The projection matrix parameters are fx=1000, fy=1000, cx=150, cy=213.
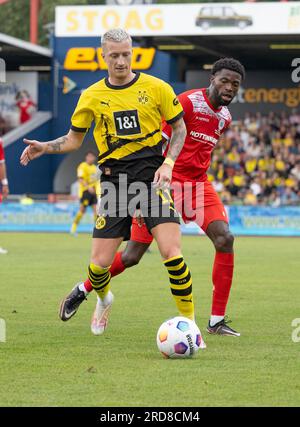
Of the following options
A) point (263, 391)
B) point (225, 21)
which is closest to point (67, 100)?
point (225, 21)

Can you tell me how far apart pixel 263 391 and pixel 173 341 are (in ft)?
4.40

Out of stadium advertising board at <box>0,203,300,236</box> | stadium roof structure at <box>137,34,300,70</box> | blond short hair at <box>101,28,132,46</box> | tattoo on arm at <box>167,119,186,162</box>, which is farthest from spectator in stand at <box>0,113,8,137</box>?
blond short hair at <box>101,28,132,46</box>

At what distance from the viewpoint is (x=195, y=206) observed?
9.11 m

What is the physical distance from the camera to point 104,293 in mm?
8711

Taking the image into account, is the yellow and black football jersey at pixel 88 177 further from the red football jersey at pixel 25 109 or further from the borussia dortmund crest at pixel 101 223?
the borussia dortmund crest at pixel 101 223

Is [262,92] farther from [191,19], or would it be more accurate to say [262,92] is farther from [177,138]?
[177,138]

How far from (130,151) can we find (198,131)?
131 centimetres

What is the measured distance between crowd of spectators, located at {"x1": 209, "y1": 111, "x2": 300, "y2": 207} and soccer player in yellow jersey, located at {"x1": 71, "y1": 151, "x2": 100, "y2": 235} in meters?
Result: 4.54

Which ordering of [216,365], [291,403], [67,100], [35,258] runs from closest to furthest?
[291,403] < [216,365] < [35,258] < [67,100]

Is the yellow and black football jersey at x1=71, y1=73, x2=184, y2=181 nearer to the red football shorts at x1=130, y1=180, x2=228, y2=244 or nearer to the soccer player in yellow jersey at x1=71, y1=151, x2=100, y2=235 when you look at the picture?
the red football shorts at x1=130, y1=180, x2=228, y2=244

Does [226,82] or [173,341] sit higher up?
[226,82]

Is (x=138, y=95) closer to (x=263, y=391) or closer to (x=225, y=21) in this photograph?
(x=263, y=391)
